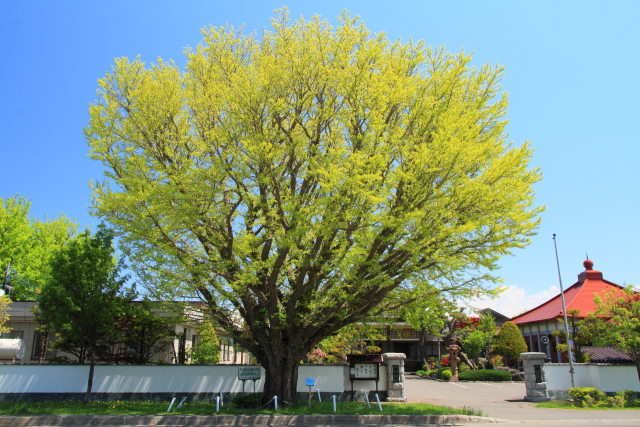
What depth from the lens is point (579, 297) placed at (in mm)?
33219

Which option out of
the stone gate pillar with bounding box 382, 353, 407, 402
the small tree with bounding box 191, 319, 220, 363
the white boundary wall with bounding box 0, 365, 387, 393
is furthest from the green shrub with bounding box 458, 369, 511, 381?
the small tree with bounding box 191, 319, 220, 363

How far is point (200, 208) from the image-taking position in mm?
13375

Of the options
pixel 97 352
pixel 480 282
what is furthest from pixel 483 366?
pixel 97 352

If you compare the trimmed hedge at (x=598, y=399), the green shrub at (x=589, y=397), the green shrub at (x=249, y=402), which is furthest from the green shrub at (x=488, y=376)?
the green shrub at (x=249, y=402)

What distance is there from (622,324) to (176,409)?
1888 centimetres

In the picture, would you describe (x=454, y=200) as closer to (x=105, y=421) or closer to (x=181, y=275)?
(x=181, y=275)

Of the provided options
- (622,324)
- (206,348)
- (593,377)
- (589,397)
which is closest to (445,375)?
(593,377)

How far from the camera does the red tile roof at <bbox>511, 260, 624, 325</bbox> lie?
106ft

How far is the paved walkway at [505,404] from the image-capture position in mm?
15711

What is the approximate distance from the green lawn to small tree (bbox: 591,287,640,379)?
9172mm

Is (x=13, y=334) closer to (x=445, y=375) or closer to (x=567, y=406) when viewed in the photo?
(x=567, y=406)

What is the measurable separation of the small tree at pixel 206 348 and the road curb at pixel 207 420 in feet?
26.1

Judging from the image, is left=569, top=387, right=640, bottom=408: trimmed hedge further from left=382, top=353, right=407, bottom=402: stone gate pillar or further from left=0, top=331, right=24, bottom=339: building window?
left=0, top=331, right=24, bottom=339: building window

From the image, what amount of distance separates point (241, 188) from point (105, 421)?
8106 millimetres
